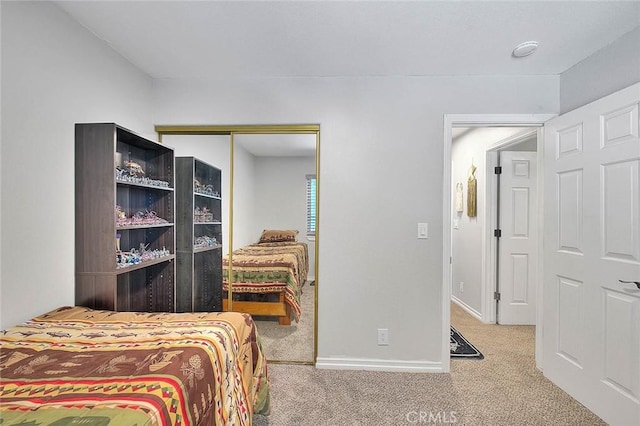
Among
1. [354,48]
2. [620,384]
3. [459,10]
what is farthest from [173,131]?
[620,384]

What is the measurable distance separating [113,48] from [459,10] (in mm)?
2350

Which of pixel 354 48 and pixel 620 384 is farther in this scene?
pixel 354 48

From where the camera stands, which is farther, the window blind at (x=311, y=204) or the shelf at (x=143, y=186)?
the window blind at (x=311, y=204)

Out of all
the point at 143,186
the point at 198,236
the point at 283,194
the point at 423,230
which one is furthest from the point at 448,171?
the point at 143,186

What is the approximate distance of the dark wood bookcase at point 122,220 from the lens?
5.94ft

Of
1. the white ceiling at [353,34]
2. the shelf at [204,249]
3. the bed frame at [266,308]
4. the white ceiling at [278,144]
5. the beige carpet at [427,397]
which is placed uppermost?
the white ceiling at [353,34]

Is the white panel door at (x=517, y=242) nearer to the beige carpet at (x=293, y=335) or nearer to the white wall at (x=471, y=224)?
the white wall at (x=471, y=224)

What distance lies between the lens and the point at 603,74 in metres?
2.08

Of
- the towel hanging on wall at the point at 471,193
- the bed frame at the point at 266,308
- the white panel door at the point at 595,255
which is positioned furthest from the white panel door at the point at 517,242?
the bed frame at the point at 266,308

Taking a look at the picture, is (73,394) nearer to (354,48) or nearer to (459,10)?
(354,48)

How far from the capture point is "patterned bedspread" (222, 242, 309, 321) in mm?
2670

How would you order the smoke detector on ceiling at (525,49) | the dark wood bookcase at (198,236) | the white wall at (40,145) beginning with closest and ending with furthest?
1. the white wall at (40,145)
2. the smoke detector on ceiling at (525,49)
3. the dark wood bookcase at (198,236)

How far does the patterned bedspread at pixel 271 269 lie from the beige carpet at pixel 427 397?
2.07 ft

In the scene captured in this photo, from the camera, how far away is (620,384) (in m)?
1.81
